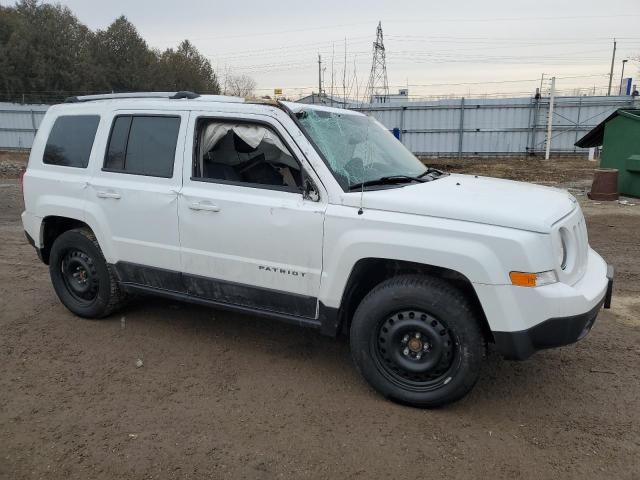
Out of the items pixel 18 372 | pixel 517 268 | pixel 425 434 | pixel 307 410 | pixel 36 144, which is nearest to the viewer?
pixel 517 268

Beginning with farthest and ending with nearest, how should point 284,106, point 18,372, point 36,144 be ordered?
point 36,144, point 18,372, point 284,106

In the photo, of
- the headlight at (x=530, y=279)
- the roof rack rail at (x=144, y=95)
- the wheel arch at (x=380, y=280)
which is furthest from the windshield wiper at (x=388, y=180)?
the roof rack rail at (x=144, y=95)

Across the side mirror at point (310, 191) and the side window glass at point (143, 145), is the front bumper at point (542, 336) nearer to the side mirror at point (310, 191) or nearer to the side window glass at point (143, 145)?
the side mirror at point (310, 191)

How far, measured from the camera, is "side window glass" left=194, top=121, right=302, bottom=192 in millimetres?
3775

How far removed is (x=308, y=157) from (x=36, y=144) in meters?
3.02

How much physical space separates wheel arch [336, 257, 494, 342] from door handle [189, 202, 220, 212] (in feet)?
3.81

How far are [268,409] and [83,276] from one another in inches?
100

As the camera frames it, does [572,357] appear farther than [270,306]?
Yes

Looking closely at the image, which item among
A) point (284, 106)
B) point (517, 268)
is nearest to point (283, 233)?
point (284, 106)

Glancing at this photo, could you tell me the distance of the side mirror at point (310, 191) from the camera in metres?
→ 3.54

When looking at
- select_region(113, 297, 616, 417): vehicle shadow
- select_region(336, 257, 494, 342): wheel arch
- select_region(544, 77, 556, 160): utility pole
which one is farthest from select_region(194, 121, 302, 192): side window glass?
select_region(544, 77, 556, 160): utility pole

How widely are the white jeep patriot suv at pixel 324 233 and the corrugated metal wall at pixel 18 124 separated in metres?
25.3

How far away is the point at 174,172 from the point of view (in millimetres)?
4113

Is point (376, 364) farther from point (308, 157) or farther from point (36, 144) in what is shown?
point (36, 144)
